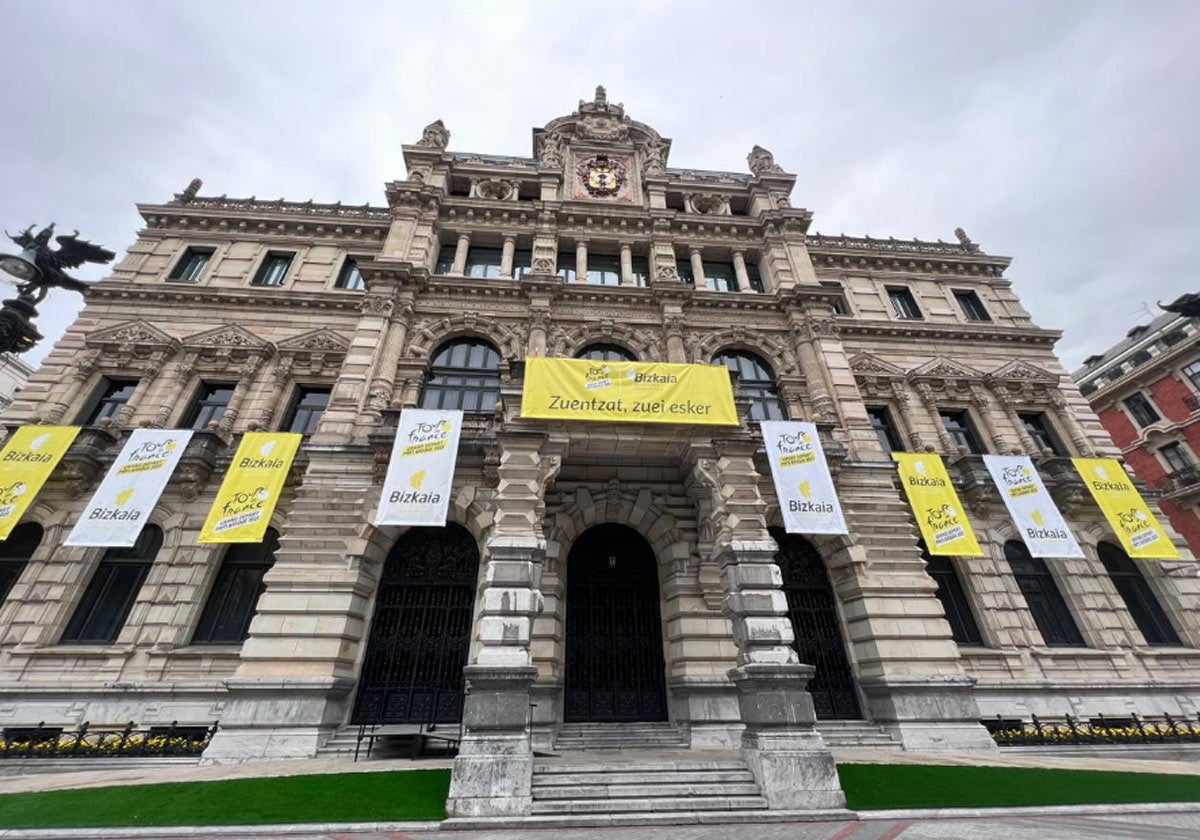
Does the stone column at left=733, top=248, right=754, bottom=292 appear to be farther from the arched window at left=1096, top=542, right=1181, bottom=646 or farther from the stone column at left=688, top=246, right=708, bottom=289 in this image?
the arched window at left=1096, top=542, right=1181, bottom=646

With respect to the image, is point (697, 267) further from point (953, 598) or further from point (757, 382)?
point (953, 598)

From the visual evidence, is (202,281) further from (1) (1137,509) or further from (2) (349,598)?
(1) (1137,509)

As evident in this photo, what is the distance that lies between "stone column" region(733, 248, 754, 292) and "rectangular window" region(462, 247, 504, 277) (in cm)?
1062

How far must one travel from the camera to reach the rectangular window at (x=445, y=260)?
21.4 meters

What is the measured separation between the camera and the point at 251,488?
48.6 ft

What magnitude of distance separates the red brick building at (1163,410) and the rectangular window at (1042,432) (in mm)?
16108

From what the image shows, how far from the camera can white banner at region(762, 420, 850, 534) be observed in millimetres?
13906

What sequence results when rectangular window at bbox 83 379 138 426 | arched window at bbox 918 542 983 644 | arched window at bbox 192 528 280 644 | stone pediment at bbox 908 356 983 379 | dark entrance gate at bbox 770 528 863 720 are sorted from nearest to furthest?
dark entrance gate at bbox 770 528 863 720 < arched window at bbox 192 528 280 644 < arched window at bbox 918 542 983 644 < rectangular window at bbox 83 379 138 426 < stone pediment at bbox 908 356 983 379

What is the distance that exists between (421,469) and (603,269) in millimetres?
12977

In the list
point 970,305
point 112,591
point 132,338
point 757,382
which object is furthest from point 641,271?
point 112,591

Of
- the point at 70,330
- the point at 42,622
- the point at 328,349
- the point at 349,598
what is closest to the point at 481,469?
the point at 349,598

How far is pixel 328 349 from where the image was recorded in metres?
19.6

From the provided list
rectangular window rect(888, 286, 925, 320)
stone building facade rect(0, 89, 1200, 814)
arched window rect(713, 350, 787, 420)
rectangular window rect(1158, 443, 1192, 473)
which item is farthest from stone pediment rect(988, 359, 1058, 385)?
rectangular window rect(1158, 443, 1192, 473)

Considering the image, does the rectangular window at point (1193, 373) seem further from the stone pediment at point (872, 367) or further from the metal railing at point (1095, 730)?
the metal railing at point (1095, 730)
